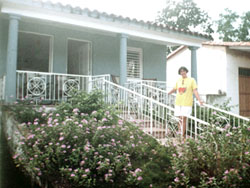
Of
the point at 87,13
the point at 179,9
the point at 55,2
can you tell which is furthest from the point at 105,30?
the point at 179,9

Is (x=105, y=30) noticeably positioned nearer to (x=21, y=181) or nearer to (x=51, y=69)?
(x=51, y=69)

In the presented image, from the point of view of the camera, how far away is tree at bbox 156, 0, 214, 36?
23.9 m

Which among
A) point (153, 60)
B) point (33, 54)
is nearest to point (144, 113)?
point (153, 60)

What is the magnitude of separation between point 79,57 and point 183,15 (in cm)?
1684

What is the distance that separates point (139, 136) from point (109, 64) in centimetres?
541

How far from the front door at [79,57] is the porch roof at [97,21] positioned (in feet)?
6.16

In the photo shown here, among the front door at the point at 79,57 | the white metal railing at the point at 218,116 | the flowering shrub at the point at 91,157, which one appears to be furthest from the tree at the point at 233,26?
the flowering shrub at the point at 91,157

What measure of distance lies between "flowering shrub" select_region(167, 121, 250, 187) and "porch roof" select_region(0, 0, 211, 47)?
4807 millimetres

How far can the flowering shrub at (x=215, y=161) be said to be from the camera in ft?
10.3

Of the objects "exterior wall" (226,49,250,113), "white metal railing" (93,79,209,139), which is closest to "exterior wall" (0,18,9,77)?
"white metal railing" (93,79,209,139)

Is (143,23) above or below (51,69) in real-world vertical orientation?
above

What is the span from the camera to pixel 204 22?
24531 millimetres

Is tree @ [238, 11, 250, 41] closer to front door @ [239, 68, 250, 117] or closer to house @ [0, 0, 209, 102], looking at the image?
front door @ [239, 68, 250, 117]

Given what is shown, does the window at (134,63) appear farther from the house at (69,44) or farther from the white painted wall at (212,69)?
the white painted wall at (212,69)
